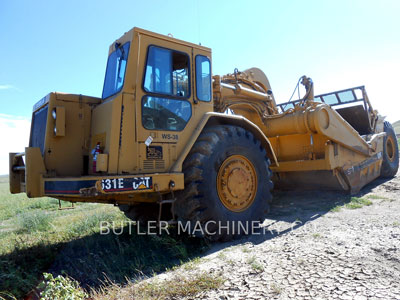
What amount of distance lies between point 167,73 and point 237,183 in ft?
6.20

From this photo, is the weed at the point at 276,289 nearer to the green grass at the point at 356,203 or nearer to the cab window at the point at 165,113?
the cab window at the point at 165,113

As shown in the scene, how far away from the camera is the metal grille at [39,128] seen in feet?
15.4

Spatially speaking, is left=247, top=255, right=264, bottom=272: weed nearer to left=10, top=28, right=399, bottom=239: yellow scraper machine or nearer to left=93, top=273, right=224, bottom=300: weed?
left=93, top=273, right=224, bottom=300: weed

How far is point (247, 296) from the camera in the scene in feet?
9.09

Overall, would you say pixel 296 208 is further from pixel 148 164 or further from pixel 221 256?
pixel 148 164

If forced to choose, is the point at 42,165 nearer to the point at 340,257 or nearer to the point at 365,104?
the point at 340,257

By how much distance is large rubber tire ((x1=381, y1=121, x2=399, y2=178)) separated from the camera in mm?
9625

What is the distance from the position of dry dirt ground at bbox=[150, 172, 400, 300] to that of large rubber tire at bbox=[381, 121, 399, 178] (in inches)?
170

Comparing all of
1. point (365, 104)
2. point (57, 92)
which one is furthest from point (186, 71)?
point (365, 104)

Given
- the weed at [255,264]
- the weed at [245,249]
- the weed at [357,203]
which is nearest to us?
the weed at [255,264]

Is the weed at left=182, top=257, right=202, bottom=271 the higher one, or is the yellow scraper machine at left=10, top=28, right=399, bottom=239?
the yellow scraper machine at left=10, top=28, right=399, bottom=239

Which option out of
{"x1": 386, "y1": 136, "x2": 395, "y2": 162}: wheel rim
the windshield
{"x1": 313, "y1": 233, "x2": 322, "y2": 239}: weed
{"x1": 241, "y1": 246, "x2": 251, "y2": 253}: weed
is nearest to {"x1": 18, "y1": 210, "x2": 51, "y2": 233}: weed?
the windshield

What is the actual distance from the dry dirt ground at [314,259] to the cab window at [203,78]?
7.22 feet

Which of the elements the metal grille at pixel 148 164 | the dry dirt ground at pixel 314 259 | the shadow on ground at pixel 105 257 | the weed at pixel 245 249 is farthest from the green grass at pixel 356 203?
the metal grille at pixel 148 164
